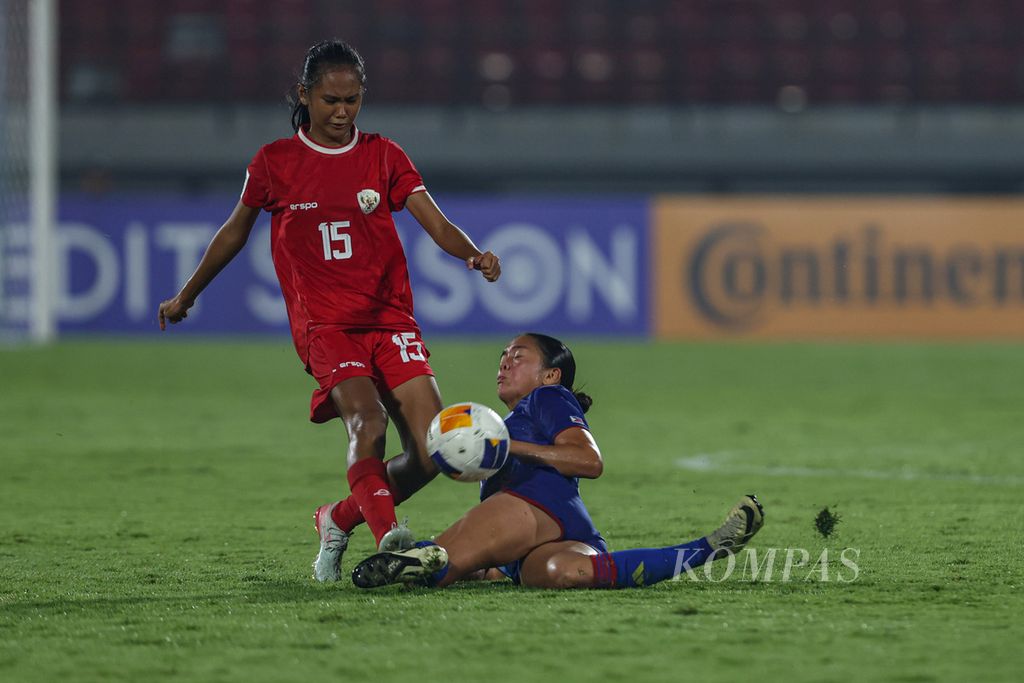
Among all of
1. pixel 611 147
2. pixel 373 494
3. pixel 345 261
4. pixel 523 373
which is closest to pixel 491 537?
pixel 373 494

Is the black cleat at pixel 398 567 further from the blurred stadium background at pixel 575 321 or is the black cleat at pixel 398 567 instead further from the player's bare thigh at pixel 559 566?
the player's bare thigh at pixel 559 566

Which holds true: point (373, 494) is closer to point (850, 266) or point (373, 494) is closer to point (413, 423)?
point (413, 423)

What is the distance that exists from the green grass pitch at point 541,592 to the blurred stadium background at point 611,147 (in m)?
5.03

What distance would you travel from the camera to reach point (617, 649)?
3.38 meters

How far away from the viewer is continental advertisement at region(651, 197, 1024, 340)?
56.7 feet

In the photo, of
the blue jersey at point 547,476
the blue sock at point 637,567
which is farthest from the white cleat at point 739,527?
the blue jersey at point 547,476

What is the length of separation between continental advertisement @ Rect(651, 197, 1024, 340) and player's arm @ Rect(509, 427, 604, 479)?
1319 centimetres

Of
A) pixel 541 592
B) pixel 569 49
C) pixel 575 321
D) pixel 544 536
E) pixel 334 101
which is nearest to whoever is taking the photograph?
pixel 541 592

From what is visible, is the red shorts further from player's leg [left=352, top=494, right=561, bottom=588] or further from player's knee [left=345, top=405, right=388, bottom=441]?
player's leg [left=352, top=494, right=561, bottom=588]

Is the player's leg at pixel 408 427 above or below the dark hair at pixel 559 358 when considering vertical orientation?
below

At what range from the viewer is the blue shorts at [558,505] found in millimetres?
4285

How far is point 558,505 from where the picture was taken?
4293 mm

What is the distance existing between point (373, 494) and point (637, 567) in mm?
765

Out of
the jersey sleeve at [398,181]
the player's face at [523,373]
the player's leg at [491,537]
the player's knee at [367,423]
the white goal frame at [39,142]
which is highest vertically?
the white goal frame at [39,142]
